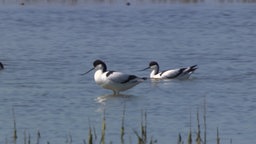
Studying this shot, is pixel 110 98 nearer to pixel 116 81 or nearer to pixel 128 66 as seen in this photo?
pixel 116 81

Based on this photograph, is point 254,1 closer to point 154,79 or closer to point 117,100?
point 154,79

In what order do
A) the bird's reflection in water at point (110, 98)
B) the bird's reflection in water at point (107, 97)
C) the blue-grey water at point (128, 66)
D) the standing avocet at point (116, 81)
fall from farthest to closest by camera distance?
the standing avocet at point (116, 81), the bird's reflection in water at point (107, 97), the bird's reflection in water at point (110, 98), the blue-grey water at point (128, 66)

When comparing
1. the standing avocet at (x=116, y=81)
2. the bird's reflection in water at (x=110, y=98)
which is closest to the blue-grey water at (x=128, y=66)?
the bird's reflection in water at (x=110, y=98)

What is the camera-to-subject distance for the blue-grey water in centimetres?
1202

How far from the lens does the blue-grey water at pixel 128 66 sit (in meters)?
12.0

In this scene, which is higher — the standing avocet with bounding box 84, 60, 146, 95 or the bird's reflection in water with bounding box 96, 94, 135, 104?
the standing avocet with bounding box 84, 60, 146, 95

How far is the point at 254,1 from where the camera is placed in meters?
38.6

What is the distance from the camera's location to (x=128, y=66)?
1952cm

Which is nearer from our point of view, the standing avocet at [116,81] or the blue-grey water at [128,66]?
the blue-grey water at [128,66]

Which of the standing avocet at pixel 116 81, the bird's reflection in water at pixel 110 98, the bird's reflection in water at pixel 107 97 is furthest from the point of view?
the standing avocet at pixel 116 81

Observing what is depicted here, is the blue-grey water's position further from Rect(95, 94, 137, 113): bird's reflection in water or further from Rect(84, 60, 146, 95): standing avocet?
Rect(84, 60, 146, 95): standing avocet

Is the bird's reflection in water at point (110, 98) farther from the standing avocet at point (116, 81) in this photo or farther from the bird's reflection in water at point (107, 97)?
the standing avocet at point (116, 81)

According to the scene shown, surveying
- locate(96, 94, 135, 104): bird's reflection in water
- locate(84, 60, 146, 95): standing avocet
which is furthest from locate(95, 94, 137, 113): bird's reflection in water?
locate(84, 60, 146, 95): standing avocet

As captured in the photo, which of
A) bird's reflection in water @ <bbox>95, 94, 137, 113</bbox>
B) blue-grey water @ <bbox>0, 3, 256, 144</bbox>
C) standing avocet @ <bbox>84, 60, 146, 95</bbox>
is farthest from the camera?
standing avocet @ <bbox>84, 60, 146, 95</bbox>
